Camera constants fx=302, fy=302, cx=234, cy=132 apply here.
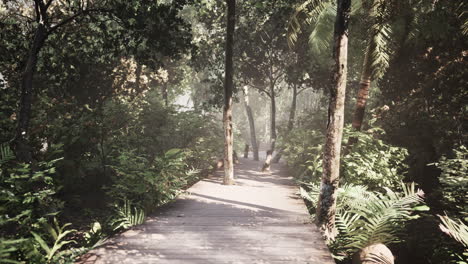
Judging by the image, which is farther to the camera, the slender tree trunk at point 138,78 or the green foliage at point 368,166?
the slender tree trunk at point 138,78

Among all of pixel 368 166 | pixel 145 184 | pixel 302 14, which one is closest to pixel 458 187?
pixel 368 166

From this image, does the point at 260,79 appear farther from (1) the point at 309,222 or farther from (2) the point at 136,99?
(1) the point at 309,222

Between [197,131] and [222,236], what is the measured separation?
11.6m

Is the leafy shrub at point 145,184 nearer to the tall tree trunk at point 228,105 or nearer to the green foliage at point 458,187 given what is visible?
the tall tree trunk at point 228,105

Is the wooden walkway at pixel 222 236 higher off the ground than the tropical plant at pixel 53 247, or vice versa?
the tropical plant at pixel 53 247

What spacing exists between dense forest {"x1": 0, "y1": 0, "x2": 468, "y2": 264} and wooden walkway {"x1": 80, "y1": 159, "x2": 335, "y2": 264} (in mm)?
604

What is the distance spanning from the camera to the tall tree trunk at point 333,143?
21.7 ft

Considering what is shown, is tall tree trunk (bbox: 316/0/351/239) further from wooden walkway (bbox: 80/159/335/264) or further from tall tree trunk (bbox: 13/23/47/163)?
tall tree trunk (bbox: 13/23/47/163)

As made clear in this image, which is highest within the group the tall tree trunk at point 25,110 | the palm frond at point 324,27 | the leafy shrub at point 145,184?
the palm frond at point 324,27

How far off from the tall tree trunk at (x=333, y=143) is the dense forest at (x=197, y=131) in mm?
25

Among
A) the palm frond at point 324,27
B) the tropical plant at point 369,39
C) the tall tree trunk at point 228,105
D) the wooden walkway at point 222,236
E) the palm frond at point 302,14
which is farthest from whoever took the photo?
the palm frond at point 324,27

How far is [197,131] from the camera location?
1712 cm

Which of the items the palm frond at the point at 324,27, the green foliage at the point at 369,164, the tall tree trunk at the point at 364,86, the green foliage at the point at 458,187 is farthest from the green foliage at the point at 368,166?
the palm frond at the point at 324,27

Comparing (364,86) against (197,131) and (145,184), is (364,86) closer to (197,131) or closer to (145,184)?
(145,184)
